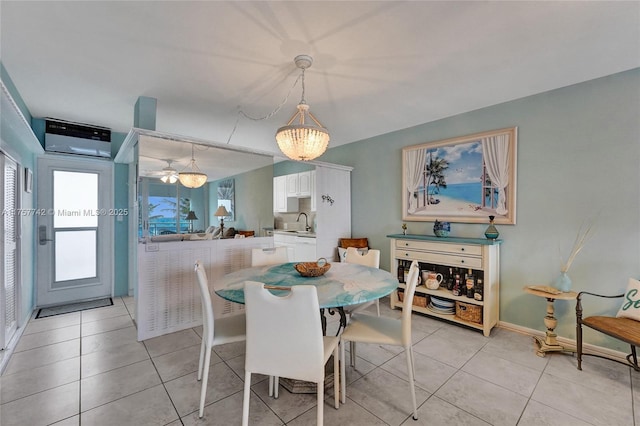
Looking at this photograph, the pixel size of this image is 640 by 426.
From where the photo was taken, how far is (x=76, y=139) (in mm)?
3830

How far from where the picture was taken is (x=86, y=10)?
5.55 feet

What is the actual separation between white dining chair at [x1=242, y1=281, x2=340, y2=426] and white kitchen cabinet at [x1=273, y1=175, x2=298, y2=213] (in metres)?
4.10

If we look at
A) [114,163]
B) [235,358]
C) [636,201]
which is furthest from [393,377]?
[114,163]

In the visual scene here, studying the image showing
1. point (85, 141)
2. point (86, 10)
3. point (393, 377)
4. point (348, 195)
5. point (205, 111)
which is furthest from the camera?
point (348, 195)

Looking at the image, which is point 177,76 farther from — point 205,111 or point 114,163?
point 114,163

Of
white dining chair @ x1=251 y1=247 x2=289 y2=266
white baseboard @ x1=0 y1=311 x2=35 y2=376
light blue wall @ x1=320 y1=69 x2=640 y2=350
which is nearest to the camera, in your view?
white baseboard @ x1=0 y1=311 x2=35 y2=376

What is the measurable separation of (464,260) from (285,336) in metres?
2.40

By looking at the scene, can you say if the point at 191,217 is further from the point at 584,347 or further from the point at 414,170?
the point at 584,347

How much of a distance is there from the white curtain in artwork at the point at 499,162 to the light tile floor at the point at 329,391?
152cm

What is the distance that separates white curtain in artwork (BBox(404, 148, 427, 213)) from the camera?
374 centimetres

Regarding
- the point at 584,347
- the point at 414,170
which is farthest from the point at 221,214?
the point at 584,347

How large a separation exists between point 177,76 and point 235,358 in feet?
8.60

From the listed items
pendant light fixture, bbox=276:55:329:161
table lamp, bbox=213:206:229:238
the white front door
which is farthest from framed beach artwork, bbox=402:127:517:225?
the white front door

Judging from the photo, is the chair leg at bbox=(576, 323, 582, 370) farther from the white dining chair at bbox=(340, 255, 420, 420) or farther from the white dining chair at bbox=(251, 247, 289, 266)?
the white dining chair at bbox=(251, 247, 289, 266)
